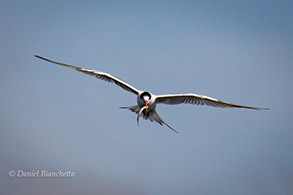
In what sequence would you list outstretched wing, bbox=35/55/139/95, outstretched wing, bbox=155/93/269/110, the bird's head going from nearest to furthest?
1. the bird's head
2. outstretched wing, bbox=155/93/269/110
3. outstretched wing, bbox=35/55/139/95

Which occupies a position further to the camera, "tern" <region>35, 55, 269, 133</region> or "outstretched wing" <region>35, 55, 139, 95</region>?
"outstretched wing" <region>35, 55, 139, 95</region>

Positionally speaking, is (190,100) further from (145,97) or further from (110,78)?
(110,78)

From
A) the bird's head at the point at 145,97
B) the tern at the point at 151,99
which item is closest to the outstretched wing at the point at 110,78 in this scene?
the tern at the point at 151,99

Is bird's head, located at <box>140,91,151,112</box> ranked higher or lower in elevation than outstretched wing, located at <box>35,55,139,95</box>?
lower

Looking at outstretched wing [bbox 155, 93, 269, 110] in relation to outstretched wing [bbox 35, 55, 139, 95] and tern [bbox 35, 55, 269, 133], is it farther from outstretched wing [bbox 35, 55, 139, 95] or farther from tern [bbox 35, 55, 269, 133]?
outstretched wing [bbox 35, 55, 139, 95]

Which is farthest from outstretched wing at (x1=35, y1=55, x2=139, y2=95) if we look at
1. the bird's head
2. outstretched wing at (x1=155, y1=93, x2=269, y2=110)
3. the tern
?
outstretched wing at (x1=155, y1=93, x2=269, y2=110)

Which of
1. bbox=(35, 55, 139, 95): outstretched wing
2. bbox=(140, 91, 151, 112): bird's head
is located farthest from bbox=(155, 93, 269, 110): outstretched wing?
bbox=(35, 55, 139, 95): outstretched wing

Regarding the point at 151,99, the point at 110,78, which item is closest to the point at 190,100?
the point at 151,99

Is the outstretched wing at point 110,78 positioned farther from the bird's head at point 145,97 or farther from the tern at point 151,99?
the bird's head at point 145,97

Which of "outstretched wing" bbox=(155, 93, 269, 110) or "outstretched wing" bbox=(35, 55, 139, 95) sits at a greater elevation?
"outstretched wing" bbox=(35, 55, 139, 95)

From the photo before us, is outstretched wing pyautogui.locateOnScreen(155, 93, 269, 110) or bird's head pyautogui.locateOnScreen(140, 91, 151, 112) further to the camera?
outstretched wing pyautogui.locateOnScreen(155, 93, 269, 110)

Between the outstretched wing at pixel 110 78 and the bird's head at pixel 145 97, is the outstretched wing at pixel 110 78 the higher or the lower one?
the higher one

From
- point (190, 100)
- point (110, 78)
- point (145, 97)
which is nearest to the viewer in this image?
point (145, 97)

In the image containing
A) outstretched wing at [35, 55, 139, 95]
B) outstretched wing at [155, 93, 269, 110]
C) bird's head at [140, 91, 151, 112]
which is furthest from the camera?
outstretched wing at [35, 55, 139, 95]
